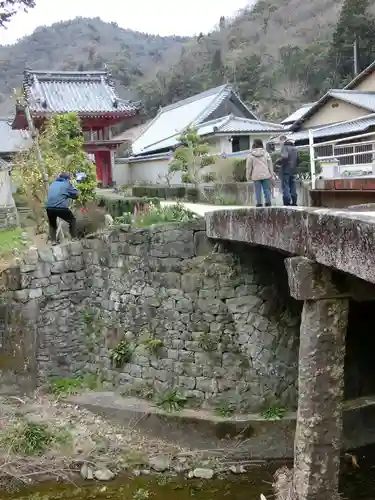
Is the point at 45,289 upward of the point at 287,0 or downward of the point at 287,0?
downward

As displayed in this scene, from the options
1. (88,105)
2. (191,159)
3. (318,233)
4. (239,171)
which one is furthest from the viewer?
(88,105)

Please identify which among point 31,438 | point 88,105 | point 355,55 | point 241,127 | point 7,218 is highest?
point 355,55

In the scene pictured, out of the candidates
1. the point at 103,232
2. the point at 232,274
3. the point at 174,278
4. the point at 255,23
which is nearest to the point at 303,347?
the point at 232,274

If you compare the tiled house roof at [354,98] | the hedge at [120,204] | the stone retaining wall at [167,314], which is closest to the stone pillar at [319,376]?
the stone retaining wall at [167,314]

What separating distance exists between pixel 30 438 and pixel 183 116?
29.4 meters

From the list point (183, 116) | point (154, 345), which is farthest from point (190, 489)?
point (183, 116)

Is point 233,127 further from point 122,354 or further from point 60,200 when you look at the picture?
point 122,354

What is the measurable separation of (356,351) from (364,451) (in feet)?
5.73

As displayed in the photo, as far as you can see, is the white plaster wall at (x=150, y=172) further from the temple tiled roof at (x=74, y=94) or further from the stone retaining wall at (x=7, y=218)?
the stone retaining wall at (x=7, y=218)

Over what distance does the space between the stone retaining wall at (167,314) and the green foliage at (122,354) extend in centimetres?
3

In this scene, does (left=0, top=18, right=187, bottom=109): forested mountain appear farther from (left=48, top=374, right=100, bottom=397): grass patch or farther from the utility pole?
(left=48, top=374, right=100, bottom=397): grass patch

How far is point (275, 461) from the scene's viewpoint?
925cm

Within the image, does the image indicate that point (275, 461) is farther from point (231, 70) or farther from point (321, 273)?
point (231, 70)

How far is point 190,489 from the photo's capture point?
8648mm
